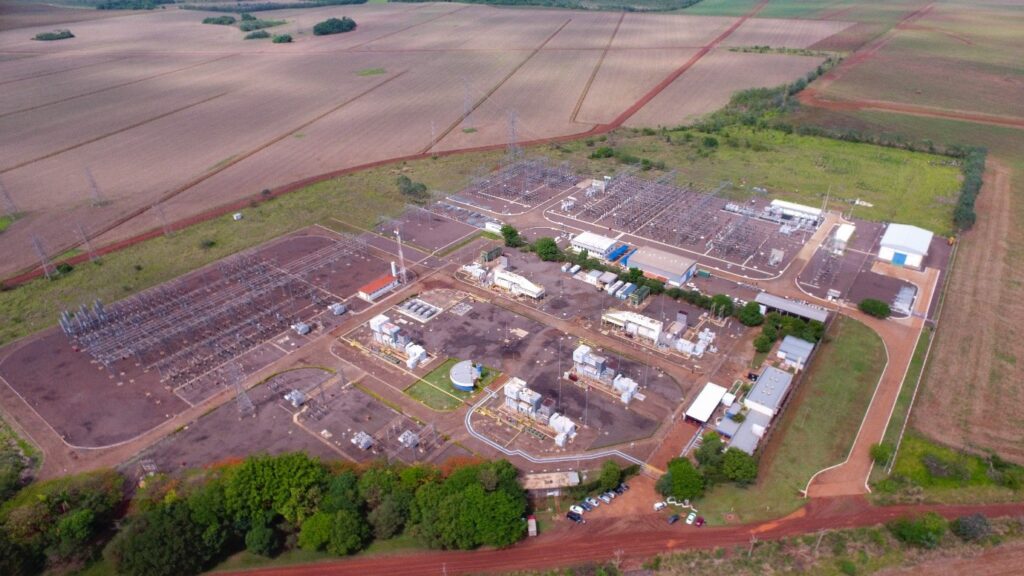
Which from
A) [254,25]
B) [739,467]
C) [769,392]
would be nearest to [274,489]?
[739,467]

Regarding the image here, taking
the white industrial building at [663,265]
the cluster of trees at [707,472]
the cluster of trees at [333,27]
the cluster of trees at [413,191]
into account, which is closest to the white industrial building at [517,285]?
the white industrial building at [663,265]

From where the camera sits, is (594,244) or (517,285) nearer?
(517,285)

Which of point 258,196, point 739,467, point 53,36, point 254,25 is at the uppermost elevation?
point 254,25

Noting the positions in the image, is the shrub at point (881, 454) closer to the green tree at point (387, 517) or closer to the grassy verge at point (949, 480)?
the grassy verge at point (949, 480)

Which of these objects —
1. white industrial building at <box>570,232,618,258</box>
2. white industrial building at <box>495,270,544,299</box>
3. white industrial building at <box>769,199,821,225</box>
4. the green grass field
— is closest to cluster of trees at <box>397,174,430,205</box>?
white industrial building at <box>570,232,618,258</box>

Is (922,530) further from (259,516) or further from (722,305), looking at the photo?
(259,516)
